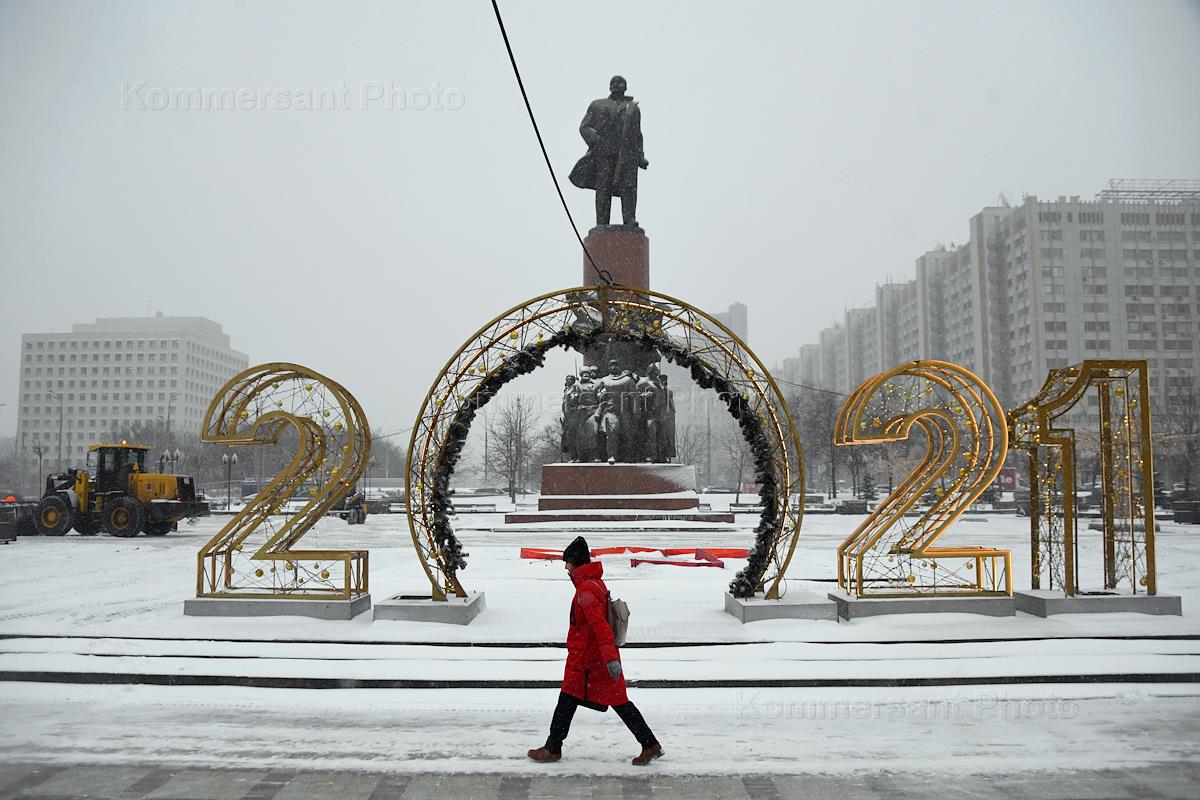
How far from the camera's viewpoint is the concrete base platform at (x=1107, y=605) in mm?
9445

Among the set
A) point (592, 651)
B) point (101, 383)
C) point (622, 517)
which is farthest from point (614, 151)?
point (101, 383)

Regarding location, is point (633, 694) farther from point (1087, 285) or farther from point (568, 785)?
point (1087, 285)

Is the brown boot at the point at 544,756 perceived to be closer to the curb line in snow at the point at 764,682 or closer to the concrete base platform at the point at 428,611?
the curb line in snow at the point at 764,682

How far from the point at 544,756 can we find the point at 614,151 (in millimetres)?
23895

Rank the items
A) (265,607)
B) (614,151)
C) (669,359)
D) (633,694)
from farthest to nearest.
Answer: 1. (614,151)
2. (669,359)
3. (265,607)
4. (633,694)

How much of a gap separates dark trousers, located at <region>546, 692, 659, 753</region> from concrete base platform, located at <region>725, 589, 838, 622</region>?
4.34 meters

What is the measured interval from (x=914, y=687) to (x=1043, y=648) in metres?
1.93

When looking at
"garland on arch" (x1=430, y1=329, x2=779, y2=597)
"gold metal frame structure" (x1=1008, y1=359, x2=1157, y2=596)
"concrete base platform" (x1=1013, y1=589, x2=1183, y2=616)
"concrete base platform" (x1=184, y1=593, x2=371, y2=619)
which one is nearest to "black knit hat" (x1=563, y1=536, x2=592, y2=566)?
"garland on arch" (x1=430, y1=329, x2=779, y2=597)

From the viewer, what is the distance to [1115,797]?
15.2ft

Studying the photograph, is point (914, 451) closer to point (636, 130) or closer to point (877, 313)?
point (636, 130)

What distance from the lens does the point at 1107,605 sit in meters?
9.50

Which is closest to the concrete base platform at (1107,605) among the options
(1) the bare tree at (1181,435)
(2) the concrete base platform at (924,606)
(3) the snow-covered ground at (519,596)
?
(3) the snow-covered ground at (519,596)

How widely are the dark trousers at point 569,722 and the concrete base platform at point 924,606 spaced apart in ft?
16.3

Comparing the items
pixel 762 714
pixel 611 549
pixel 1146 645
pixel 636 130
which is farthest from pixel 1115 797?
pixel 636 130
